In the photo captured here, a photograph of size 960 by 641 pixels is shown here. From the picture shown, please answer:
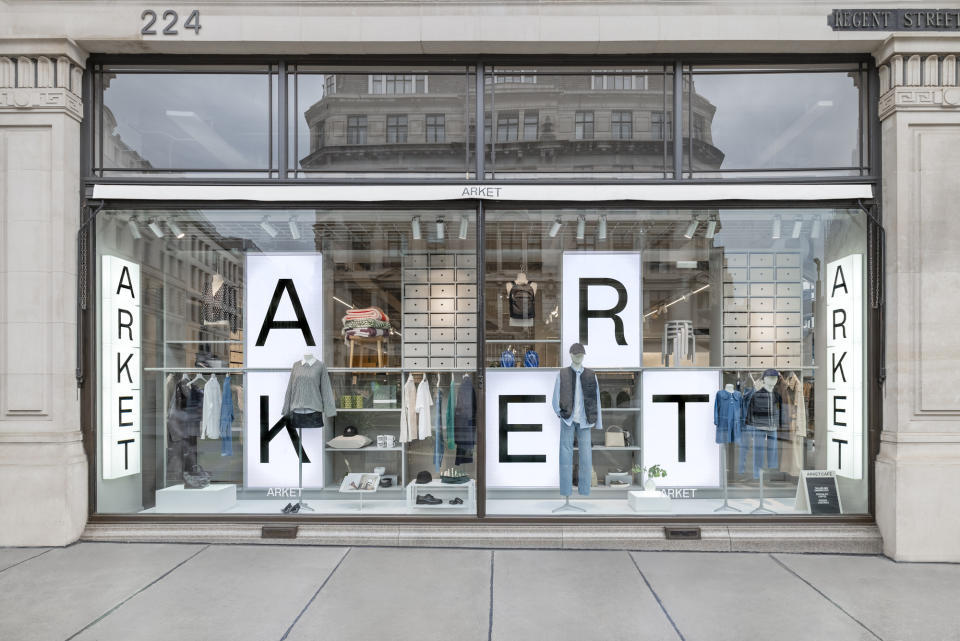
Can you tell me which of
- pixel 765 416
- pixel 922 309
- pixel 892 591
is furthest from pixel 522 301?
pixel 892 591

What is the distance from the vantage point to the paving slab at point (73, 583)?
16.1 ft

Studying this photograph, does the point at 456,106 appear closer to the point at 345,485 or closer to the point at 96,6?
the point at 96,6

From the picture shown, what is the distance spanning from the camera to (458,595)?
552 centimetres

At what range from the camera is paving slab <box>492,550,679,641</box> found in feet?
15.8

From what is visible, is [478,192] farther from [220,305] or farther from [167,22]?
[167,22]

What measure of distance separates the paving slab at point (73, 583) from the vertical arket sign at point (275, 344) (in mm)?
1374

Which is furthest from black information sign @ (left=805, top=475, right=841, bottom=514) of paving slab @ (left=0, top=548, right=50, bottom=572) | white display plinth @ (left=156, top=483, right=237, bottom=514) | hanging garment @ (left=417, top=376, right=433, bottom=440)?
paving slab @ (left=0, top=548, right=50, bottom=572)

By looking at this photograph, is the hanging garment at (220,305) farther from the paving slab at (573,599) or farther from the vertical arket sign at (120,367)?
the paving slab at (573,599)

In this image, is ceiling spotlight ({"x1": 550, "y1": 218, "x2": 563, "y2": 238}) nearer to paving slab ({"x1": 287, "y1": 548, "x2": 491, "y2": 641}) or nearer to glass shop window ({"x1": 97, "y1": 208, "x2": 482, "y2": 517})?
glass shop window ({"x1": 97, "y1": 208, "x2": 482, "y2": 517})

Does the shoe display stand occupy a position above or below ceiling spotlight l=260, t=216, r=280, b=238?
below

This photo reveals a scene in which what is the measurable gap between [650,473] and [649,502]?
1.60 feet

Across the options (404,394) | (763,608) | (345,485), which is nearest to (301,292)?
(404,394)

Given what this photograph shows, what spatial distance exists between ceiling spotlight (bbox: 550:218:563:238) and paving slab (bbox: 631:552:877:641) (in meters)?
3.73

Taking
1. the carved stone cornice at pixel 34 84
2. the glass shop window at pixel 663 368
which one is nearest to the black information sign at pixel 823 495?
the glass shop window at pixel 663 368
